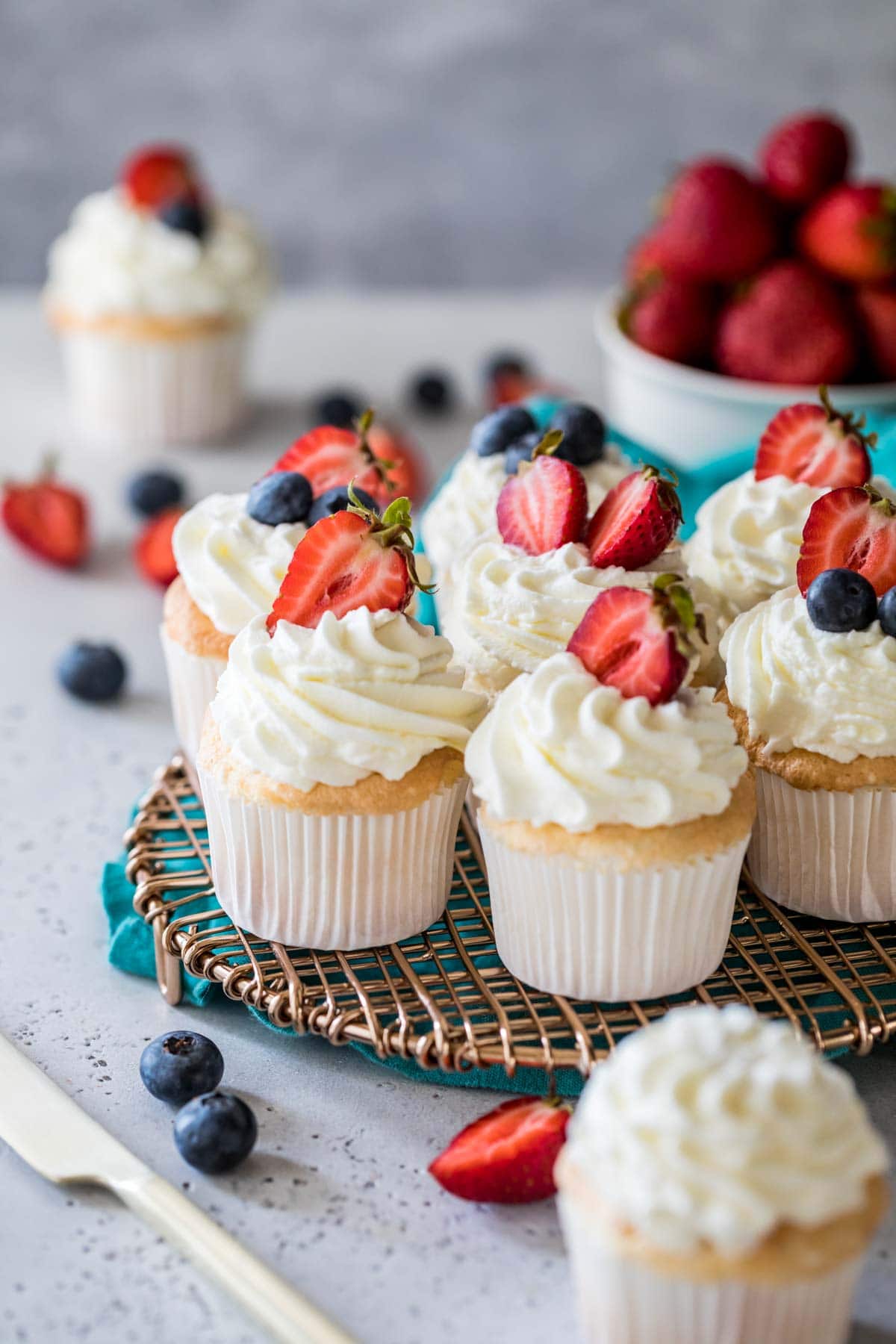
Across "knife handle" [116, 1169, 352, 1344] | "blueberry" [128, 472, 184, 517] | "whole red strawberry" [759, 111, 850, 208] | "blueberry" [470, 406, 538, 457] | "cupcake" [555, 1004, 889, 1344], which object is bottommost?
"blueberry" [128, 472, 184, 517]

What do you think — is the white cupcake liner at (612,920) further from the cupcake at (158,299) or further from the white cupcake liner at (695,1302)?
the cupcake at (158,299)

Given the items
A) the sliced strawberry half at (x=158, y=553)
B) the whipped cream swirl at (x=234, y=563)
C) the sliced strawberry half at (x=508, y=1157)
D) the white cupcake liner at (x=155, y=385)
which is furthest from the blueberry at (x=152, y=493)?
the sliced strawberry half at (x=508, y=1157)

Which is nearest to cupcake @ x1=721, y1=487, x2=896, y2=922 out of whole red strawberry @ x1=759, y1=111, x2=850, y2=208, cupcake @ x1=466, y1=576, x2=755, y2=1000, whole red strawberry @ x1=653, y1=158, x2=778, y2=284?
cupcake @ x1=466, y1=576, x2=755, y2=1000

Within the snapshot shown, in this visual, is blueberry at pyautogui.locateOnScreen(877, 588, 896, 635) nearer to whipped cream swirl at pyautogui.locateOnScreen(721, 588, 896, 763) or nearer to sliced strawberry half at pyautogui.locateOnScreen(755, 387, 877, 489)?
whipped cream swirl at pyautogui.locateOnScreen(721, 588, 896, 763)

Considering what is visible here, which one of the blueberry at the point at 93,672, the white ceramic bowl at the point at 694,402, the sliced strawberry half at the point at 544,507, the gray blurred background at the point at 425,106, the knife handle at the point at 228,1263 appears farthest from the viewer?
the gray blurred background at the point at 425,106

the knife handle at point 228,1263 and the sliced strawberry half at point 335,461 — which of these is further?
the sliced strawberry half at point 335,461

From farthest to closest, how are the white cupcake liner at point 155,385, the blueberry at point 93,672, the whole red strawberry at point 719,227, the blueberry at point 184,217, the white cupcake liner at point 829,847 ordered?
the white cupcake liner at point 155,385, the blueberry at point 184,217, the whole red strawberry at point 719,227, the blueberry at point 93,672, the white cupcake liner at point 829,847

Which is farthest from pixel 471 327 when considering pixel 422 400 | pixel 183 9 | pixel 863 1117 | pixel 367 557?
pixel 863 1117

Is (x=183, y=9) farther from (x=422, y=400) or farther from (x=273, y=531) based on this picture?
(x=273, y=531)
